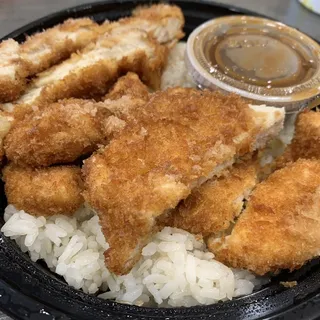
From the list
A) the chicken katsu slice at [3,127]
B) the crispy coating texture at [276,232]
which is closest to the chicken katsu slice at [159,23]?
the chicken katsu slice at [3,127]

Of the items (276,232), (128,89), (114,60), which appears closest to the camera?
(276,232)

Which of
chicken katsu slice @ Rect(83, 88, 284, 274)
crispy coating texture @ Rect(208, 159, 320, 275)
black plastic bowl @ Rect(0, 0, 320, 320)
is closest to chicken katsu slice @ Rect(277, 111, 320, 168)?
chicken katsu slice @ Rect(83, 88, 284, 274)

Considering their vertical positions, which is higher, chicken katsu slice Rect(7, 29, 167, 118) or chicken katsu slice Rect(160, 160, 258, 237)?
chicken katsu slice Rect(7, 29, 167, 118)

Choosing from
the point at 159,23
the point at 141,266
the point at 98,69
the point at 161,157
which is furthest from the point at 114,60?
the point at 141,266

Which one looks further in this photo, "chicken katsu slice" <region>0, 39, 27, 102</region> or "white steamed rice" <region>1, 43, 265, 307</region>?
"chicken katsu slice" <region>0, 39, 27, 102</region>

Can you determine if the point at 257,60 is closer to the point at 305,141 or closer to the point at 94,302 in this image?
the point at 305,141

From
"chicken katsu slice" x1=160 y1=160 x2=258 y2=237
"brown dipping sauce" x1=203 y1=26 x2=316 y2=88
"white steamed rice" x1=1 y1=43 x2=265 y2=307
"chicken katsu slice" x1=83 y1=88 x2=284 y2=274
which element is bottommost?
"white steamed rice" x1=1 y1=43 x2=265 y2=307

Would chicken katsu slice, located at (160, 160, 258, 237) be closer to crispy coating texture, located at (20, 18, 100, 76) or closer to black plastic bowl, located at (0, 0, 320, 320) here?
black plastic bowl, located at (0, 0, 320, 320)
